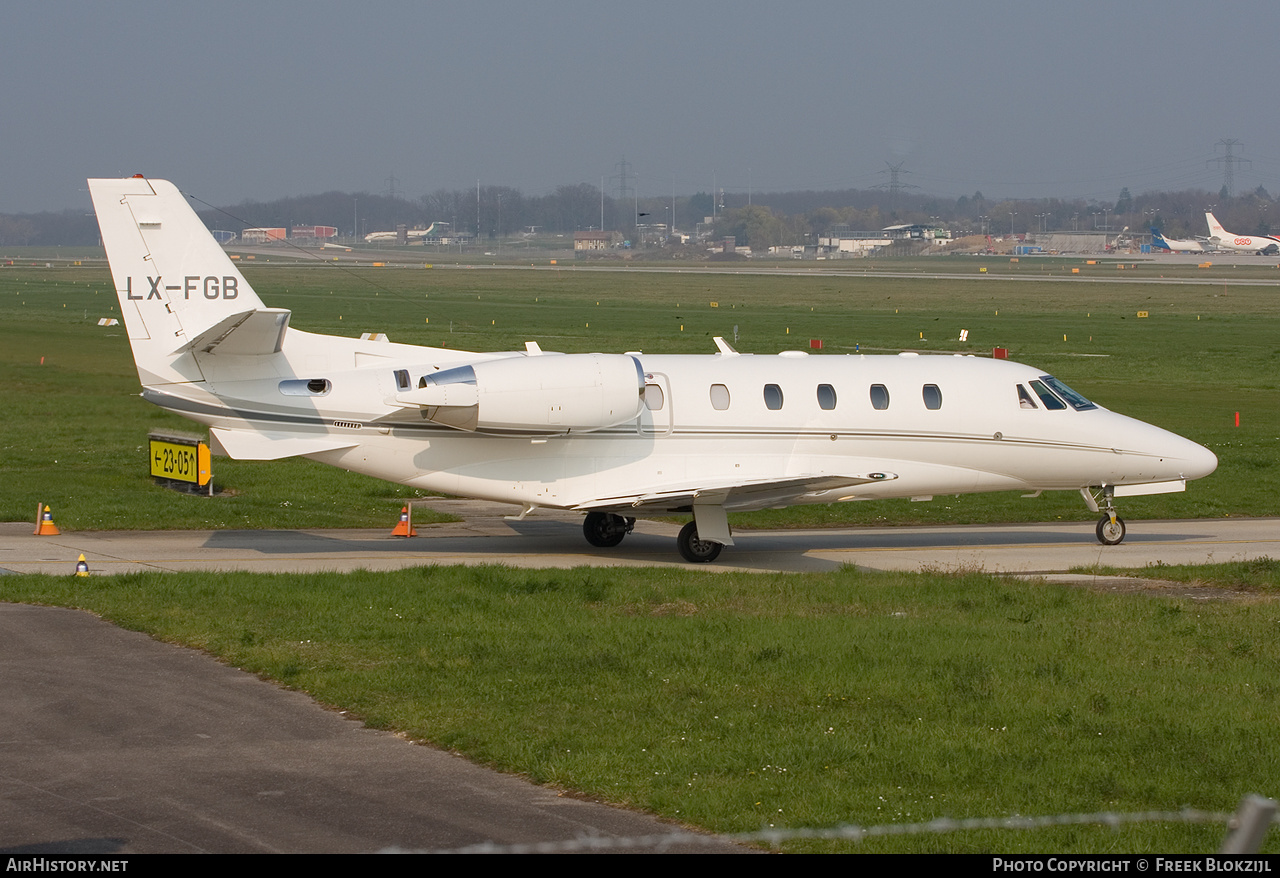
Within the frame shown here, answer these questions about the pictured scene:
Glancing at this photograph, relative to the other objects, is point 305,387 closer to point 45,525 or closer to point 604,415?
point 604,415

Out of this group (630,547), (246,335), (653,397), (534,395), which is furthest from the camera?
(630,547)

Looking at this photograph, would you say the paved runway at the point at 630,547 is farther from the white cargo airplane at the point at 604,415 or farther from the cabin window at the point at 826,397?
the cabin window at the point at 826,397

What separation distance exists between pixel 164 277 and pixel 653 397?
7399 millimetres

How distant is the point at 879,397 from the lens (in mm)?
22422

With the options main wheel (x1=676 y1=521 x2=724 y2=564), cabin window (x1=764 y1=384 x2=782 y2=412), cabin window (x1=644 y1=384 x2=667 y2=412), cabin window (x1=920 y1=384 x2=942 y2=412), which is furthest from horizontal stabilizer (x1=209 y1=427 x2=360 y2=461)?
cabin window (x1=920 y1=384 x2=942 y2=412)

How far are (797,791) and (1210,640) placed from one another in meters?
7.05

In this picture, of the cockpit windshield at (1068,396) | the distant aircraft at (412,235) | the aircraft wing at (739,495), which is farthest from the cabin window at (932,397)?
the distant aircraft at (412,235)

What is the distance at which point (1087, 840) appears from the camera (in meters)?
8.70

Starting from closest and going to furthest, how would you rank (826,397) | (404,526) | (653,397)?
(653,397)
(826,397)
(404,526)

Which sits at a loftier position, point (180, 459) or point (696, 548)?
point (180, 459)

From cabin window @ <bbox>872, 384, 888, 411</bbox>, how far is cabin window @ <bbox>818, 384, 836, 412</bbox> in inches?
26.6

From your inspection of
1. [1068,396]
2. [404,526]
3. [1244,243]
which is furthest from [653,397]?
[1244,243]

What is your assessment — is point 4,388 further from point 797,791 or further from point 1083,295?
point 1083,295

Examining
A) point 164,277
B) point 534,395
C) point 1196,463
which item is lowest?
point 1196,463
